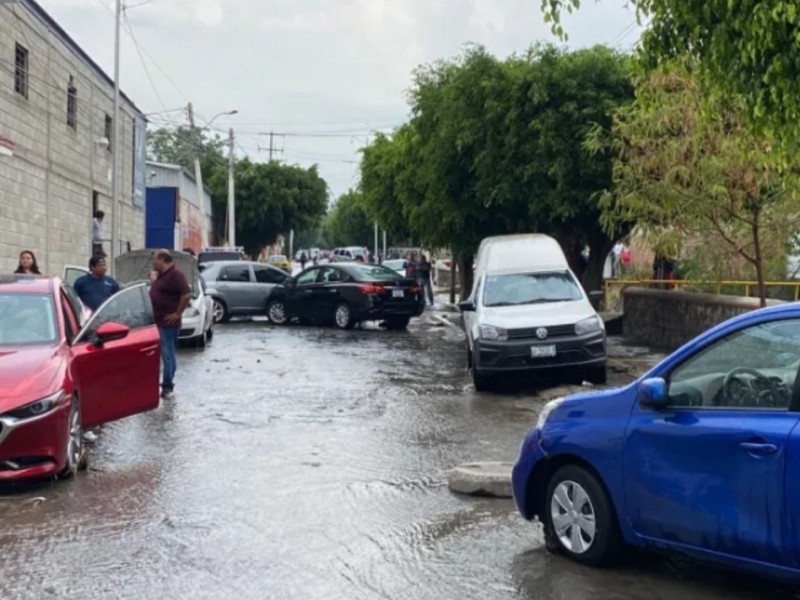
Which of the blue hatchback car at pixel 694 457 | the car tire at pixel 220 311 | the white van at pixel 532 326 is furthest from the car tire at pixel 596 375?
the car tire at pixel 220 311

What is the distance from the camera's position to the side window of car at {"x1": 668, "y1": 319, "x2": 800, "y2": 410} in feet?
17.1

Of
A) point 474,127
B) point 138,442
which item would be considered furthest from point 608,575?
point 474,127

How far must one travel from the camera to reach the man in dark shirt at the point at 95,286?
1262 cm

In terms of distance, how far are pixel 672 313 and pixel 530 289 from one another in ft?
19.2

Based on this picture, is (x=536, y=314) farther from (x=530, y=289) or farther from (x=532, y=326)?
(x=530, y=289)

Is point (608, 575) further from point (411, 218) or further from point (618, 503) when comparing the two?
point (411, 218)

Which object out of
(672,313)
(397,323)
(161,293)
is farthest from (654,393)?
(397,323)

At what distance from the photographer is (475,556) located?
21.1 ft

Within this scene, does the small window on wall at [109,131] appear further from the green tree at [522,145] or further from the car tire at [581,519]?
the car tire at [581,519]

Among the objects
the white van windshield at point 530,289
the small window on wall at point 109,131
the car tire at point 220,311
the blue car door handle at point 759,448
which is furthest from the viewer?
the small window on wall at point 109,131

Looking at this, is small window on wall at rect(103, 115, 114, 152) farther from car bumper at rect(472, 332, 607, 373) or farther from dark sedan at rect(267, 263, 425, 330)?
car bumper at rect(472, 332, 607, 373)

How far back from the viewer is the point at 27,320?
9016 millimetres

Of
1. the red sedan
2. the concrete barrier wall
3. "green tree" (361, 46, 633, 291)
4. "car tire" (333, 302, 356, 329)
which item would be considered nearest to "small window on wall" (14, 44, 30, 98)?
"car tire" (333, 302, 356, 329)

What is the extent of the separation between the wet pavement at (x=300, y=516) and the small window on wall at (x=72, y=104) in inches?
682
